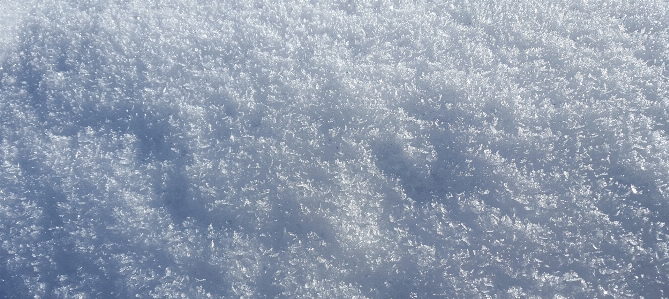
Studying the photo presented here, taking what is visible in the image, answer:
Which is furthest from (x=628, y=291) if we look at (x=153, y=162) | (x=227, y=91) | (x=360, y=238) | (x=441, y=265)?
(x=153, y=162)

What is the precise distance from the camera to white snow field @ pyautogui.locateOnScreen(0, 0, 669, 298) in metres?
1.24

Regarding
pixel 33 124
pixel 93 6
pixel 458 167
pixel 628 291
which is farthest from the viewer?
pixel 93 6

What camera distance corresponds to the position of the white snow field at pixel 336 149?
48.9 inches

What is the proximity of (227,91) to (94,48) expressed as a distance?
48cm

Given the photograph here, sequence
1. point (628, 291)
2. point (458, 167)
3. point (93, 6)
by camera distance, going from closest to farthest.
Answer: point (628, 291), point (458, 167), point (93, 6)

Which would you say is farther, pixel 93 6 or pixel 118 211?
pixel 93 6

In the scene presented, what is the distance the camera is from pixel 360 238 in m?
1.26

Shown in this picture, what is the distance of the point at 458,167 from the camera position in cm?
131

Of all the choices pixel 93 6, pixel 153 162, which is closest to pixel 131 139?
pixel 153 162

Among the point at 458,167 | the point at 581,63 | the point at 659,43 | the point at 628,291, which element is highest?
the point at 659,43

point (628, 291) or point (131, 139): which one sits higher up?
point (628, 291)

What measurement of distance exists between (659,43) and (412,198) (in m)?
0.92

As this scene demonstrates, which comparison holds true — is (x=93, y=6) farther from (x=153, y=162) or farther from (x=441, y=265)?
(x=441, y=265)

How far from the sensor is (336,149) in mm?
1346
